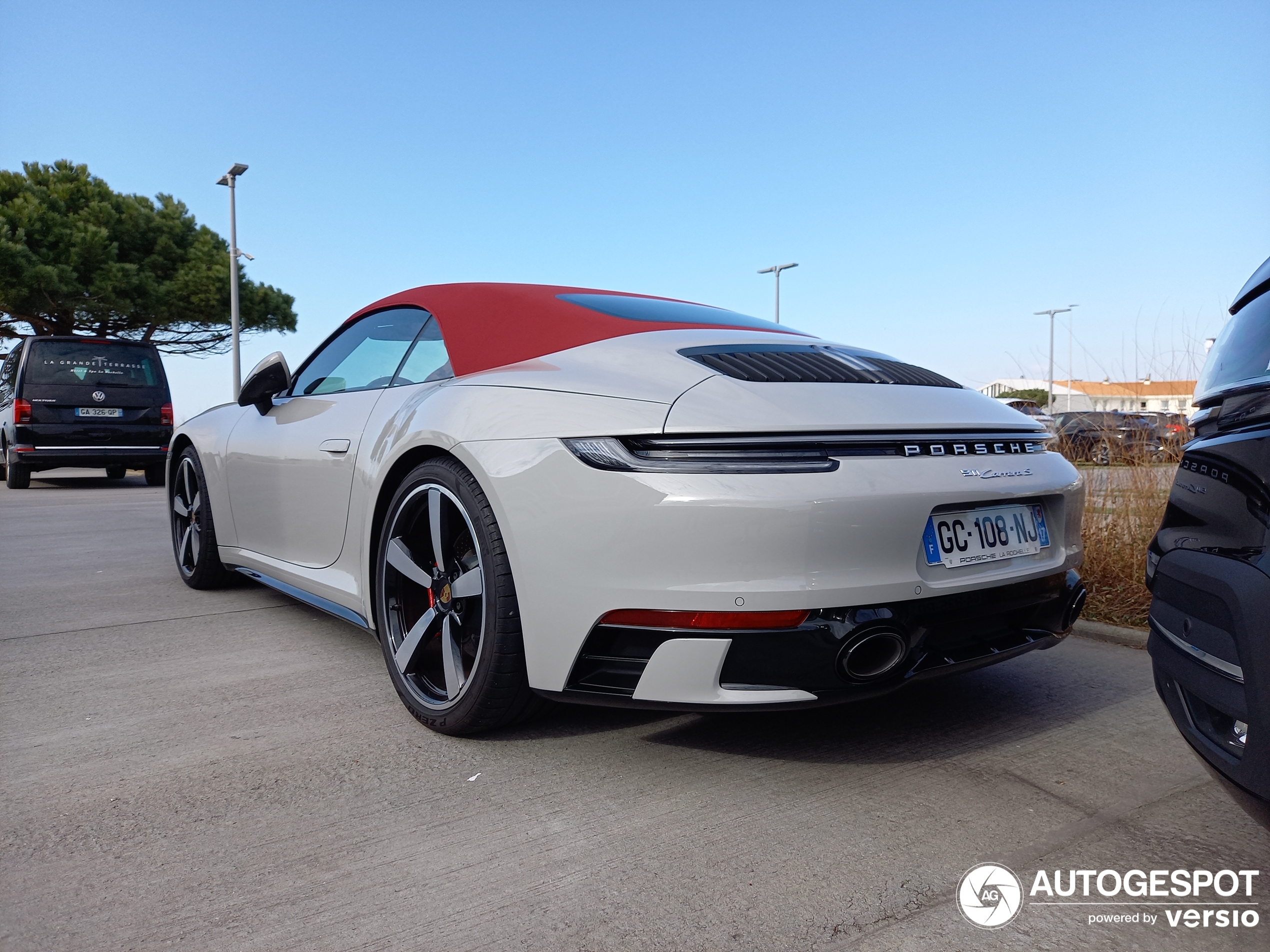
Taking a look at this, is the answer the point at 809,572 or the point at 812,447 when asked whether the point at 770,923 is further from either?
the point at 812,447

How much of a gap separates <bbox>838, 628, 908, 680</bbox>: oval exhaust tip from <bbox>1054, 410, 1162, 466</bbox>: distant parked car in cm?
310

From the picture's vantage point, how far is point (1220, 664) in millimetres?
1497

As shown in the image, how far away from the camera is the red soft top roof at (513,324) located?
269cm

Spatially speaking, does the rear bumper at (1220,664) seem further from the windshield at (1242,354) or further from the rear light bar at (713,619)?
the rear light bar at (713,619)

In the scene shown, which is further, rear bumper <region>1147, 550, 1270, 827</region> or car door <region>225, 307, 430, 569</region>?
car door <region>225, 307, 430, 569</region>

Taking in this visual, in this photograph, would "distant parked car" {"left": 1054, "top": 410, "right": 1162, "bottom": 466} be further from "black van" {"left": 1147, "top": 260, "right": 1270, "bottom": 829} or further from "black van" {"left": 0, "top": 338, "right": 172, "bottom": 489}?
"black van" {"left": 0, "top": 338, "right": 172, "bottom": 489}

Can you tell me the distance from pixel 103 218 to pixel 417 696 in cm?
2779

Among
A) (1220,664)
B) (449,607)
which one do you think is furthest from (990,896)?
(449,607)

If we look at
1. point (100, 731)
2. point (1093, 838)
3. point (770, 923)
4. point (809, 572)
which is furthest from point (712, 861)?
point (100, 731)

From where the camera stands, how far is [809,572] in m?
2.04

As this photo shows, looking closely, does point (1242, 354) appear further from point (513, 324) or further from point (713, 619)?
point (513, 324)

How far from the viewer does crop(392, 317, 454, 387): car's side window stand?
291 centimetres

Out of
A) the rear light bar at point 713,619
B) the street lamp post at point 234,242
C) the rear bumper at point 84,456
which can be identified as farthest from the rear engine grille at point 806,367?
the street lamp post at point 234,242

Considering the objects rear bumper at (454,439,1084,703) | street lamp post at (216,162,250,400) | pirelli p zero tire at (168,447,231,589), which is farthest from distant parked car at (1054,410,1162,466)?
street lamp post at (216,162,250,400)
